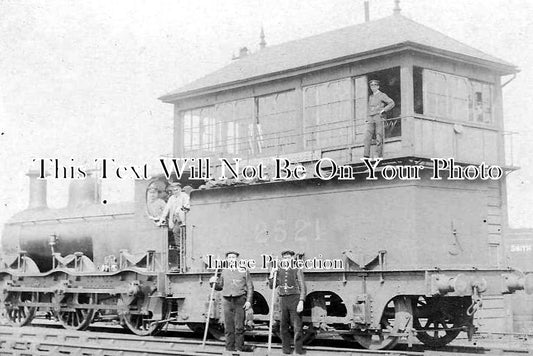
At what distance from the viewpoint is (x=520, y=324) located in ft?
62.7

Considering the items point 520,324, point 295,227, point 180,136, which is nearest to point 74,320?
point 180,136

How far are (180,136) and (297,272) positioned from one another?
306 inches

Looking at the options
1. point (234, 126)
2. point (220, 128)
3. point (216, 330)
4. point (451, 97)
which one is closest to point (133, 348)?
point (216, 330)

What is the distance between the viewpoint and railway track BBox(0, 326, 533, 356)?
11.1m

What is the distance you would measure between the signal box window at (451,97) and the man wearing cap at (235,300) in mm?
4623

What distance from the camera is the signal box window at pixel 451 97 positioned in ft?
44.4

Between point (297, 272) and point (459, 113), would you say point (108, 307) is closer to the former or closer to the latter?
point (297, 272)

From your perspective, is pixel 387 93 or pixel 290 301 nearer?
pixel 290 301

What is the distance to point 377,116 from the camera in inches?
502

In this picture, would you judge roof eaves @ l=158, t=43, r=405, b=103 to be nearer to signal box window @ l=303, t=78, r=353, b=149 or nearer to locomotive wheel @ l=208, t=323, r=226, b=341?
signal box window @ l=303, t=78, r=353, b=149

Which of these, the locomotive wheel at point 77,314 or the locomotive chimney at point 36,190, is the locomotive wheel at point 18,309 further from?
the locomotive chimney at point 36,190

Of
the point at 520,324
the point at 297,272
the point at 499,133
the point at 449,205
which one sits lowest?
the point at 520,324

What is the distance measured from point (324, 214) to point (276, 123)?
4109 millimetres

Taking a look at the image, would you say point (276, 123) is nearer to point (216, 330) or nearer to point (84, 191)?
point (216, 330)
